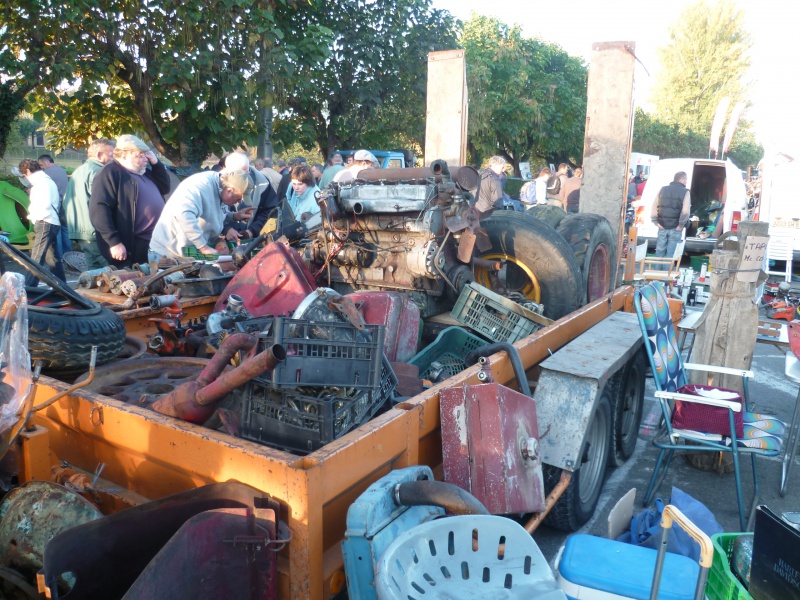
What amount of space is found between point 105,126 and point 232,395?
11.1 meters

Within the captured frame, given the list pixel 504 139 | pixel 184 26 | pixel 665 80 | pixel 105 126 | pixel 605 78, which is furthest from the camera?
pixel 665 80

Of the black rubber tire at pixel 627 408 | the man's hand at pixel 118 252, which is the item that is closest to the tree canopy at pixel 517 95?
the man's hand at pixel 118 252

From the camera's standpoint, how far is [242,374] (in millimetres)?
2076

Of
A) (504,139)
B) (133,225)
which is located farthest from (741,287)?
(504,139)

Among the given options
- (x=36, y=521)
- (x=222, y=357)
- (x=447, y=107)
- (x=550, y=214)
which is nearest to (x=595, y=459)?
(x=222, y=357)

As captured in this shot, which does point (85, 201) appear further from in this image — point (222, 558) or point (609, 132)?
point (222, 558)

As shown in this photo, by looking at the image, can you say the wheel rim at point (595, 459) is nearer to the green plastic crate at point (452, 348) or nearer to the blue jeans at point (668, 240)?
the green plastic crate at point (452, 348)

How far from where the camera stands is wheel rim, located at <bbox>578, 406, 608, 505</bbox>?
342 centimetres

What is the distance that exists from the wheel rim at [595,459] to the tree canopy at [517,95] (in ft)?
65.7

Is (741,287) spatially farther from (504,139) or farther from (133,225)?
(504,139)

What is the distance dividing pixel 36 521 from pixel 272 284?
6.28 feet

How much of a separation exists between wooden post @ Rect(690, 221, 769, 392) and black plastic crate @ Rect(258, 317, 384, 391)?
9.09 ft

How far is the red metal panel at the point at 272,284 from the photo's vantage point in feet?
12.0

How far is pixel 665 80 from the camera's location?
1916 inches
